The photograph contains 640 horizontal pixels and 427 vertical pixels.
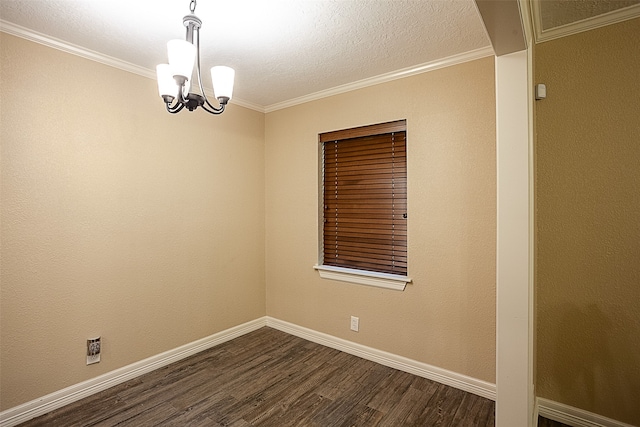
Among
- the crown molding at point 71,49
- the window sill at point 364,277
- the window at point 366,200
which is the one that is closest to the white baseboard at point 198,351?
the window sill at point 364,277

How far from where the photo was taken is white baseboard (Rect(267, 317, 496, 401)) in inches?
90.8

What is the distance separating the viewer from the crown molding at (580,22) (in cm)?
180

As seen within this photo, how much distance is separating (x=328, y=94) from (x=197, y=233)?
5.97 ft

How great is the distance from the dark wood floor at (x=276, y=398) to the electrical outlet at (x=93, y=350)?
253 mm

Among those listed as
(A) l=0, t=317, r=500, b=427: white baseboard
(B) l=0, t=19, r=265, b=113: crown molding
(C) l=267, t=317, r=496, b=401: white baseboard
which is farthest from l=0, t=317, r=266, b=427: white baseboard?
(B) l=0, t=19, r=265, b=113: crown molding

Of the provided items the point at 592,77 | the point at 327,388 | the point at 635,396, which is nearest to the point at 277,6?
the point at 592,77

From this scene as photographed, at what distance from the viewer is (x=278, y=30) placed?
2.01 metres

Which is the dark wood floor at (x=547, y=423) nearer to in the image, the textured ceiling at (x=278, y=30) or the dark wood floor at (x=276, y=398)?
the dark wood floor at (x=276, y=398)

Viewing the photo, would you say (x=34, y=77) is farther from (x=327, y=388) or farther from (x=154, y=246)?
(x=327, y=388)

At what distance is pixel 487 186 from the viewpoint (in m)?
2.27

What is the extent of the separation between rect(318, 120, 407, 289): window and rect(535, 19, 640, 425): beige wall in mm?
1000

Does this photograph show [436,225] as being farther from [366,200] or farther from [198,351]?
[198,351]

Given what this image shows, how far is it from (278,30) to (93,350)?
257 centimetres

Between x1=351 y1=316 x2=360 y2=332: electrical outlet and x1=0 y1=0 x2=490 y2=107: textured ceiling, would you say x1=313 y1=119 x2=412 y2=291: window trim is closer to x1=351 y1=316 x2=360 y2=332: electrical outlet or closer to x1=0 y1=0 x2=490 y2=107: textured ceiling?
x1=351 y1=316 x2=360 y2=332: electrical outlet
